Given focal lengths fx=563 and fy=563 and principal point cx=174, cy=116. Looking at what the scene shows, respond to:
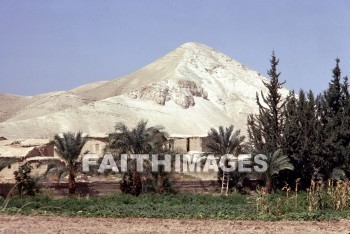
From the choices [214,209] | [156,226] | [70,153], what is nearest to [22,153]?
[70,153]

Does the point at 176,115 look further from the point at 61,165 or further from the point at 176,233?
the point at 176,233

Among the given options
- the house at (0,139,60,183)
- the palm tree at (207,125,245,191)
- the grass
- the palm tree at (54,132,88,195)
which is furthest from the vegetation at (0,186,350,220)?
the house at (0,139,60,183)

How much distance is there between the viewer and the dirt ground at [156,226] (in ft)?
51.3

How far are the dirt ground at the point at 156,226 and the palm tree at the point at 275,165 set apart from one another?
12216 millimetres

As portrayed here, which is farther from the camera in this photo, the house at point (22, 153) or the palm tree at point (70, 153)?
the house at point (22, 153)

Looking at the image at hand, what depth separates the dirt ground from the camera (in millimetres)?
15641

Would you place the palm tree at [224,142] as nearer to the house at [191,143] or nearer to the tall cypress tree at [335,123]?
the tall cypress tree at [335,123]

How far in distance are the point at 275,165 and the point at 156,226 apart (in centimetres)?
1495

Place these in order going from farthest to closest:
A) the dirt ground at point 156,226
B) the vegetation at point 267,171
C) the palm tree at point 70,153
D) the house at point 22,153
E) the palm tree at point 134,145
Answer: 1. the house at point 22,153
2. the palm tree at point 134,145
3. the palm tree at point 70,153
4. the vegetation at point 267,171
5. the dirt ground at point 156,226

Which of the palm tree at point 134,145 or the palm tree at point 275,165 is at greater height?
the palm tree at point 134,145

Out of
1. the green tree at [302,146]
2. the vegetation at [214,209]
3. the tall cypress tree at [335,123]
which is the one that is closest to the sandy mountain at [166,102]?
the tall cypress tree at [335,123]

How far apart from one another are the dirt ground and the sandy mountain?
46.5 metres

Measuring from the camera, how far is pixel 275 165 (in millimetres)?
30438

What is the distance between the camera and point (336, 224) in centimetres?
1734
